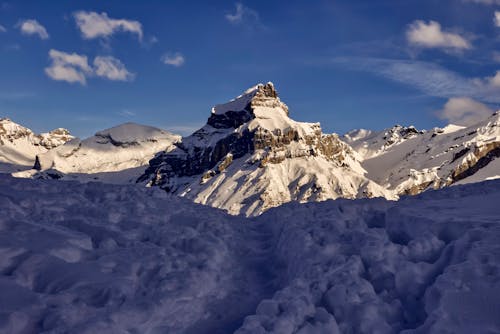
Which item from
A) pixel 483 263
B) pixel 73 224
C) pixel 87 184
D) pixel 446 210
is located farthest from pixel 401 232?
pixel 87 184

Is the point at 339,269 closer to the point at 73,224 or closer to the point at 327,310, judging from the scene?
the point at 327,310

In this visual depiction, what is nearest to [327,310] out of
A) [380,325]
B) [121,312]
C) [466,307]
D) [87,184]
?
[380,325]

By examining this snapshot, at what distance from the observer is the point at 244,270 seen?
13.7m

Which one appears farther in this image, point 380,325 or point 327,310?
point 327,310

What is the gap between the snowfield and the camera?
8852 millimetres

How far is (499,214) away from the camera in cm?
1300

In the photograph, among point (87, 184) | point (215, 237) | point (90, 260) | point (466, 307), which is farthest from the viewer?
point (87, 184)

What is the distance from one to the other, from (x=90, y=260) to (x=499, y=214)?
1070 cm

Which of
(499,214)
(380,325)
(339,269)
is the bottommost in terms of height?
(380,325)

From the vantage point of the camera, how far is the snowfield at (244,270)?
885cm

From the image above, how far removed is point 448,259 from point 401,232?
3.07 metres

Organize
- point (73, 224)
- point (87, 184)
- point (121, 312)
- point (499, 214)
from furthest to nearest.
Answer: point (87, 184) → point (73, 224) → point (499, 214) → point (121, 312)

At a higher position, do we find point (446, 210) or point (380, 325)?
point (446, 210)

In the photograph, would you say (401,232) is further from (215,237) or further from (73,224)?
(73,224)
